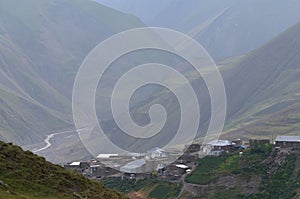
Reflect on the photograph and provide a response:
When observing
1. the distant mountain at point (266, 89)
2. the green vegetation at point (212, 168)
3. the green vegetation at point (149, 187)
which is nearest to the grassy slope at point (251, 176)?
the green vegetation at point (212, 168)

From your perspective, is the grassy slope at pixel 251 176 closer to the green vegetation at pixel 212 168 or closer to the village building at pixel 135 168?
the green vegetation at pixel 212 168

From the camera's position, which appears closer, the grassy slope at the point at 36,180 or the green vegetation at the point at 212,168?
the grassy slope at the point at 36,180

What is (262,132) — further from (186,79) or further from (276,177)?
(186,79)

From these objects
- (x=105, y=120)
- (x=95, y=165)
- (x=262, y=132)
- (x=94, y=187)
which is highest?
(x=105, y=120)

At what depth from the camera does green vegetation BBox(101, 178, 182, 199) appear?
4719 cm

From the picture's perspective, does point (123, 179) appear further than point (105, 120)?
No

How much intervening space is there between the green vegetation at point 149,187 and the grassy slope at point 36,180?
771 inches

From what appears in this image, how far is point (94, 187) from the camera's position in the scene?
2742 centimetres

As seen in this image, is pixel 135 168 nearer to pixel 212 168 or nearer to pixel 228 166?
pixel 212 168

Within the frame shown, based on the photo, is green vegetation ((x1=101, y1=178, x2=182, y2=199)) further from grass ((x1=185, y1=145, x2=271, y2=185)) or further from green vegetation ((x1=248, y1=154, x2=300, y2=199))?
green vegetation ((x1=248, y1=154, x2=300, y2=199))

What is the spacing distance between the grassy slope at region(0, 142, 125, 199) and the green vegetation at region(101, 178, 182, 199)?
1959cm

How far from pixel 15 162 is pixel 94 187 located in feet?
12.8

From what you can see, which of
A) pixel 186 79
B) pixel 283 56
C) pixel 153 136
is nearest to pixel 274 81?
pixel 283 56

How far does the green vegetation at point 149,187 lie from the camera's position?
155 ft
